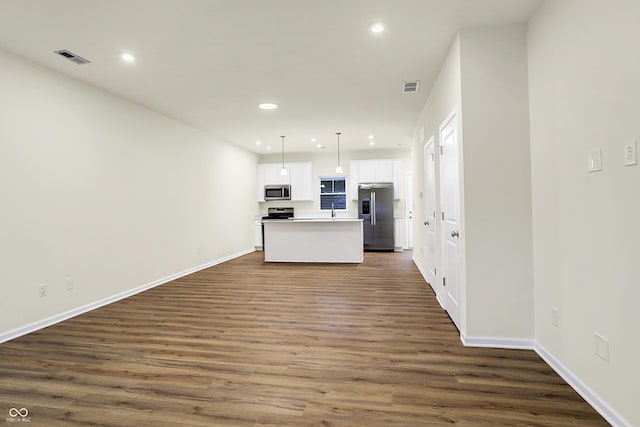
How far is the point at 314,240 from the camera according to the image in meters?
6.72

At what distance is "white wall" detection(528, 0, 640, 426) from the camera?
5.19 ft

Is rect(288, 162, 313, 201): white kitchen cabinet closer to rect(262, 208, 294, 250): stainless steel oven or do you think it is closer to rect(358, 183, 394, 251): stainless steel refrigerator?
rect(262, 208, 294, 250): stainless steel oven

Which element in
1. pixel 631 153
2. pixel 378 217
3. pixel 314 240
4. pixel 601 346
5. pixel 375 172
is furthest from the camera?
pixel 375 172

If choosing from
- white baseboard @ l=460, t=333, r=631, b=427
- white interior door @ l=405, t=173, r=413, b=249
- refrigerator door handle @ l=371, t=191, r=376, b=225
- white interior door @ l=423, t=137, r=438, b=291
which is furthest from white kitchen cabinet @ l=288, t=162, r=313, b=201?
white baseboard @ l=460, t=333, r=631, b=427

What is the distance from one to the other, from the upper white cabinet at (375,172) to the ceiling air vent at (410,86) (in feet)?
14.2

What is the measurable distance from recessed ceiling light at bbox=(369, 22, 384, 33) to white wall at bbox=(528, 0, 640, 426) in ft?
3.76

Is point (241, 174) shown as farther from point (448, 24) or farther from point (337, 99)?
point (448, 24)

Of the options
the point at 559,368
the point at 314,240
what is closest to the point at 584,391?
the point at 559,368

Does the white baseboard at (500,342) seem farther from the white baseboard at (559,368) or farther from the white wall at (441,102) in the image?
the white wall at (441,102)

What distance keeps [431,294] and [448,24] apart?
310cm

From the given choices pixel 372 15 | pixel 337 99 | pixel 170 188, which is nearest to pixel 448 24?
pixel 372 15

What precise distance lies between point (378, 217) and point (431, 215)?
3697 mm

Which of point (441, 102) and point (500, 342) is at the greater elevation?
point (441, 102)

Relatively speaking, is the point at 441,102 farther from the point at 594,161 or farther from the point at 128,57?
the point at 128,57
